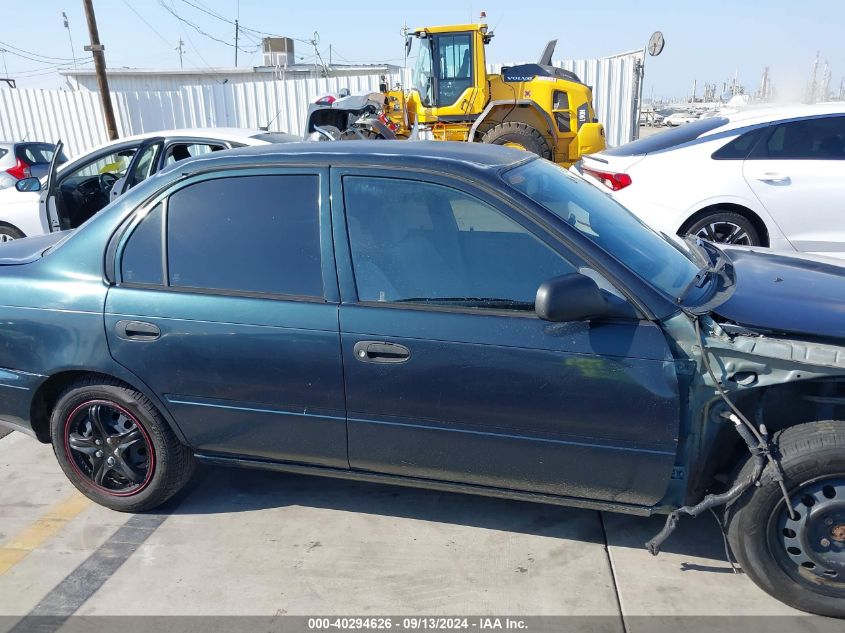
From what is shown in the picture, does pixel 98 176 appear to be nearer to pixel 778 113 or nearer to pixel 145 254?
pixel 145 254

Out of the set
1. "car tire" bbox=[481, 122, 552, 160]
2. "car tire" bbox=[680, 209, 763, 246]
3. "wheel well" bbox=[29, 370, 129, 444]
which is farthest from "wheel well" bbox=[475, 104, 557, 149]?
"wheel well" bbox=[29, 370, 129, 444]

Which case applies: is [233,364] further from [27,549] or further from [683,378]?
[683,378]

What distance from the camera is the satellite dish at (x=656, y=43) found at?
15367mm

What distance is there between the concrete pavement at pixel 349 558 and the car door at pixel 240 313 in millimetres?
441

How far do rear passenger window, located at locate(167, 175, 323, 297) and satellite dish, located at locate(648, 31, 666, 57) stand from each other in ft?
49.5

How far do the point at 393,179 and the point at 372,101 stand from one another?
10185mm

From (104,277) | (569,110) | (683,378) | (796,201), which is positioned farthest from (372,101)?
(683,378)

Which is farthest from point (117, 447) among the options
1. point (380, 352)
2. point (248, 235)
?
point (380, 352)

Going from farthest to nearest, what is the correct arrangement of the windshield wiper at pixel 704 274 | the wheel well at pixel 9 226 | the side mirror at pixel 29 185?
the wheel well at pixel 9 226, the side mirror at pixel 29 185, the windshield wiper at pixel 704 274

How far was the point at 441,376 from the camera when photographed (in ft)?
8.50

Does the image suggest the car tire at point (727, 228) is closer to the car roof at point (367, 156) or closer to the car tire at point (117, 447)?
the car roof at point (367, 156)

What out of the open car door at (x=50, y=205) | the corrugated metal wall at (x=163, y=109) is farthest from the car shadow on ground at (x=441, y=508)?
the corrugated metal wall at (x=163, y=109)

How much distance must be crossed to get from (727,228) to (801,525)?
415 centimetres

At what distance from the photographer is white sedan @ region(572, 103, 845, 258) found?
5.75 metres
